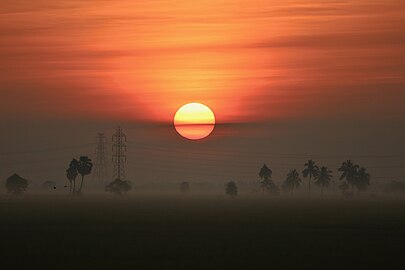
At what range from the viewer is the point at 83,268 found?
174ft

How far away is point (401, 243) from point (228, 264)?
20066 mm

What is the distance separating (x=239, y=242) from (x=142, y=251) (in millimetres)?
9885

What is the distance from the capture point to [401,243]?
70.1m

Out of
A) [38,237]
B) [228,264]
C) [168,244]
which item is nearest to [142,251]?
[168,244]

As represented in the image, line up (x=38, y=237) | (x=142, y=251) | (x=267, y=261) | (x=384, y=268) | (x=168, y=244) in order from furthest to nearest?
(x=38, y=237) → (x=168, y=244) → (x=142, y=251) → (x=267, y=261) → (x=384, y=268)

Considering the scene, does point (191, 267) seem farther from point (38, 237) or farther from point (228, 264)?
point (38, 237)

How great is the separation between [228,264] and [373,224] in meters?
47.7

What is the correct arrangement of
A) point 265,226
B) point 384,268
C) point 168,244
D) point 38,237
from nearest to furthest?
point 384,268 → point 168,244 → point 38,237 → point 265,226

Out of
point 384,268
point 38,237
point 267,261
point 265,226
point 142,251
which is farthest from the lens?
point 265,226

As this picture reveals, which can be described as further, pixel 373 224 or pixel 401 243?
pixel 373 224

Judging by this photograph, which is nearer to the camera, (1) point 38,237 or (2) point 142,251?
(2) point 142,251

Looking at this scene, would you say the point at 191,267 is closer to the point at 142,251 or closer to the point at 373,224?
the point at 142,251

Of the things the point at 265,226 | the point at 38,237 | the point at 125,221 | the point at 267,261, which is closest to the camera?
the point at 267,261

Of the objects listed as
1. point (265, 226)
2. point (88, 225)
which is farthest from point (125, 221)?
point (265, 226)
